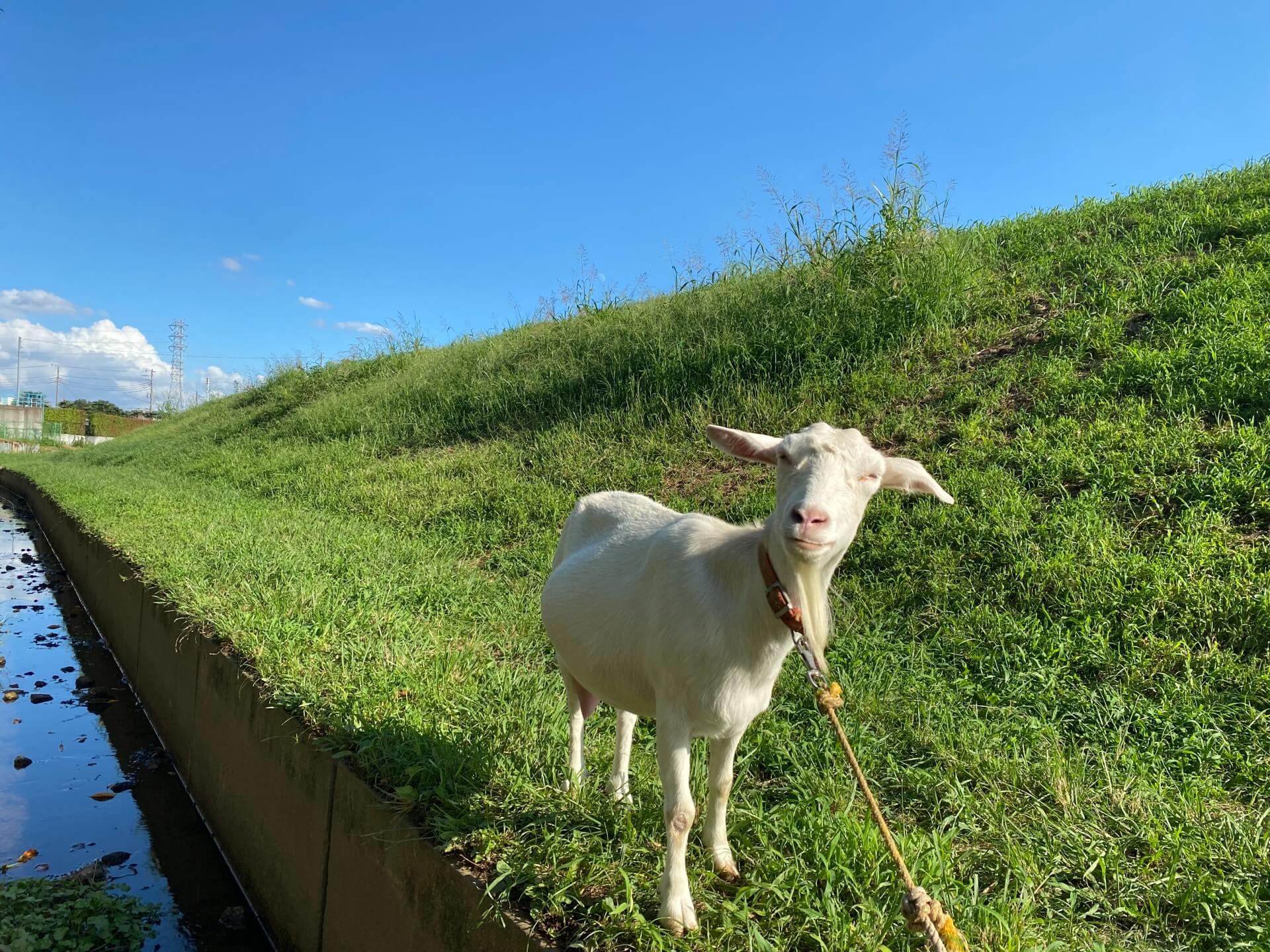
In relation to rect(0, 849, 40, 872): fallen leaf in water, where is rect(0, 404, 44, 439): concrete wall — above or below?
above

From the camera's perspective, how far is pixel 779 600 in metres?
1.90

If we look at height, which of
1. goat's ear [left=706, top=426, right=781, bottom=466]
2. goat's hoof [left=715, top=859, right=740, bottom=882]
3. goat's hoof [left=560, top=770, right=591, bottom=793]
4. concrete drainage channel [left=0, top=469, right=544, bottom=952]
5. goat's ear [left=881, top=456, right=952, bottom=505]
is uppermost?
goat's ear [left=706, top=426, right=781, bottom=466]

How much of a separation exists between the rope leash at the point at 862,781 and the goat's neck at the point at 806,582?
0.02 metres

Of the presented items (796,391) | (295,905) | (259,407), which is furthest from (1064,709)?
(259,407)

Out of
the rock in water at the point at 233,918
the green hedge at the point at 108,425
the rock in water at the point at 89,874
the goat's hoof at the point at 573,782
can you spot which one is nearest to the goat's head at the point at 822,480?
the goat's hoof at the point at 573,782

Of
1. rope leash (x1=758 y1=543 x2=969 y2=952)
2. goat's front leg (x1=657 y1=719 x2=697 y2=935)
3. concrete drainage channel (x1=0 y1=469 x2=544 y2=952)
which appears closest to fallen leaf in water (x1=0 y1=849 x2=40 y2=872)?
concrete drainage channel (x1=0 y1=469 x2=544 y2=952)

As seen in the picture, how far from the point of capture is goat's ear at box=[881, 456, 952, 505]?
6.77ft

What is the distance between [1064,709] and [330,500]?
7.47 m

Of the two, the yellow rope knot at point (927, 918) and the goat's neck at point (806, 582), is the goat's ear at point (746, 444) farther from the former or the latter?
the yellow rope knot at point (927, 918)

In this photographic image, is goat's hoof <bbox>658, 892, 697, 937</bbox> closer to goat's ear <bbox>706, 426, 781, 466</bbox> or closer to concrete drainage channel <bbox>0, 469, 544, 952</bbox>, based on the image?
concrete drainage channel <bbox>0, 469, 544, 952</bbox>

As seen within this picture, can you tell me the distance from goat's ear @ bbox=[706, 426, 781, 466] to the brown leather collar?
264 millimetres

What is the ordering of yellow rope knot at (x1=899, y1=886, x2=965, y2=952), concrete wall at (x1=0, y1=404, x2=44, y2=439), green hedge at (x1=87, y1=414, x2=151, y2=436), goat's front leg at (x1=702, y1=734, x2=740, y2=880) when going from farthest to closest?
green hedge at (x1=87, y1=414, x2=151, y2=436), concrete wall at (x1=0, y1=404, x2=44, y2=439), goat's front leg at (x1=702, y1=734, x2=740, y2=880), yellow rope knot at (x1=899, y1=886, x2=965, y2=952)

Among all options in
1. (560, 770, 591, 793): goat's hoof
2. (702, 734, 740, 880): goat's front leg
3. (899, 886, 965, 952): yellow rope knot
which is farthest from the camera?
(560, 770, 591, 793): goat's hoof

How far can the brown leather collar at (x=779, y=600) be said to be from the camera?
1897 millimetres
